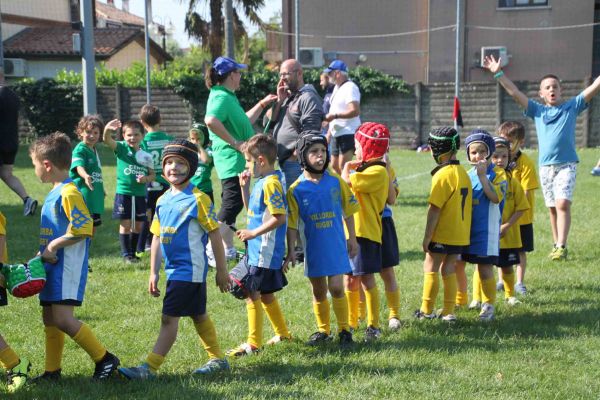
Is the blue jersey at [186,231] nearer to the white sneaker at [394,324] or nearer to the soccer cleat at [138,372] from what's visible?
the soccer cleat at [138,372]

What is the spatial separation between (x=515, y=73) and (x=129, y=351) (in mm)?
25614

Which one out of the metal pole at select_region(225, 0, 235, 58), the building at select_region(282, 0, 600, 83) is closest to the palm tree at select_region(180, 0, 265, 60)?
the building at select_region(282, 0, 600, 83)

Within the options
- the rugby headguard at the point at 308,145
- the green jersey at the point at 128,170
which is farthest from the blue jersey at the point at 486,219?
the green jersey at the point at 128,170

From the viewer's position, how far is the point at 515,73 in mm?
28406

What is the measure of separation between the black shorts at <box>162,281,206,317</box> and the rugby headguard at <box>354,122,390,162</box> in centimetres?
165

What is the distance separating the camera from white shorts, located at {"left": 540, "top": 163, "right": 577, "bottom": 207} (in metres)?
8.22

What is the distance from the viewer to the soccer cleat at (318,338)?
Result: 5418 millimetres

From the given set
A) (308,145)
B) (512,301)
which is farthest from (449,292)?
(308,145)

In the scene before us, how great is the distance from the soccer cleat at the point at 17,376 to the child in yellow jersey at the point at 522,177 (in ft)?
14.0

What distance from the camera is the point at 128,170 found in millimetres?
8469

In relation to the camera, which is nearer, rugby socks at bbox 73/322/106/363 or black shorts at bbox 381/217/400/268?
rugby socks at bbox 73/322/106/363

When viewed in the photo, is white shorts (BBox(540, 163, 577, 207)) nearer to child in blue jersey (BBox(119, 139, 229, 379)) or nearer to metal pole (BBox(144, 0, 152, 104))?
child in blue jersey (BBox(119, 139, 229, 379))

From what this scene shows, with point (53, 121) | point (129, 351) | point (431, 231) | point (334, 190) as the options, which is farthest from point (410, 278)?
point (53, 121)

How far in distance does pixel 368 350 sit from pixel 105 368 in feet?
5.91
